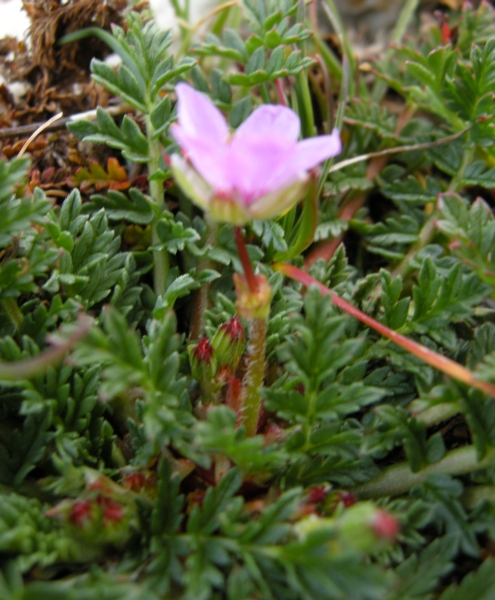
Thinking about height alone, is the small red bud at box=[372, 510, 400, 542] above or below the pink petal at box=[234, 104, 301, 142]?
below

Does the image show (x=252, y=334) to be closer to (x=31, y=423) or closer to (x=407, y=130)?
(x=31, y=423)

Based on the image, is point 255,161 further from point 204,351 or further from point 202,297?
point 202,297

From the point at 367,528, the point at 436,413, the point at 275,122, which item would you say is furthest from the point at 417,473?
the point at 275,122

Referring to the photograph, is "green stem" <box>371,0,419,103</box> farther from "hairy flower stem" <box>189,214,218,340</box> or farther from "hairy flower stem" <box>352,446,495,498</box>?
"hairy flower stem" <box>352,446,495,498</box>

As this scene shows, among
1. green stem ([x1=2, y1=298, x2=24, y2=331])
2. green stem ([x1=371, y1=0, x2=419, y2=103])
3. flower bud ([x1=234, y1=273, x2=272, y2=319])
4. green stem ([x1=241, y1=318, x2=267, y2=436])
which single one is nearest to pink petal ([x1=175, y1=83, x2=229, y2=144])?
flower bud ([x1=234, y1=273, x2=272, y2=319])

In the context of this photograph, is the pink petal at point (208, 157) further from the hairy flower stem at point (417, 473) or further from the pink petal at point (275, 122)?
the hairy flower stem at point (417, 473)

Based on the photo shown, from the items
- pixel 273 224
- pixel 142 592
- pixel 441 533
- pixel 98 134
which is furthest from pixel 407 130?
pixel 142 592
